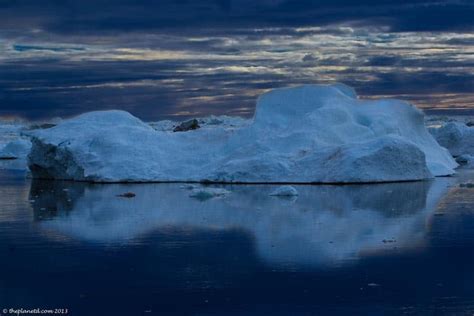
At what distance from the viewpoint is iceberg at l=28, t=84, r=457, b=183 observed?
21344 mm

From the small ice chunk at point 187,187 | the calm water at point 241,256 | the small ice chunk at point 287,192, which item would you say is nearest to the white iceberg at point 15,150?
the small ice chunk at point 187,187

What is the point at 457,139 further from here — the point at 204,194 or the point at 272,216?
the point at 272,216

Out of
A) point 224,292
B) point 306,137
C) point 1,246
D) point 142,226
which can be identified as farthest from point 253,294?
point 306,137

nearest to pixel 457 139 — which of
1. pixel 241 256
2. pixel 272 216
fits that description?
pixel 272 216

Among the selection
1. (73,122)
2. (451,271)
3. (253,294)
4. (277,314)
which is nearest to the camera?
(277,314)

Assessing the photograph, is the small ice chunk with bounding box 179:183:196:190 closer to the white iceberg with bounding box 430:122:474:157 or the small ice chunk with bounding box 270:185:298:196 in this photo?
the small ice chunk with bounding box 270:185:298:196

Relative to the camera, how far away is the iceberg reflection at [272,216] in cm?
1081

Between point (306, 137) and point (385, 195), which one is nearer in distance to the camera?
point (385, 195)

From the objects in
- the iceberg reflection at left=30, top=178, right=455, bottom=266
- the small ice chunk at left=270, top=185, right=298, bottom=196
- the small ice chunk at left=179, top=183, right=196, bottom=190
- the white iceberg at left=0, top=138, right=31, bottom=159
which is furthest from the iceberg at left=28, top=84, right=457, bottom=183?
the white iceberg at left=0, top=138, right=31, bottom=159

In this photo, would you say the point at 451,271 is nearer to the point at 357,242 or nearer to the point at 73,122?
the point at 357,242

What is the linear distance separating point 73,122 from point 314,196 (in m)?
9.46

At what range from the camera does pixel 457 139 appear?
1453 inches

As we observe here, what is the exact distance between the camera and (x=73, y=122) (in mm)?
24359

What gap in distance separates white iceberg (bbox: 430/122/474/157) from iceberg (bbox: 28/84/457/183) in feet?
36.6
